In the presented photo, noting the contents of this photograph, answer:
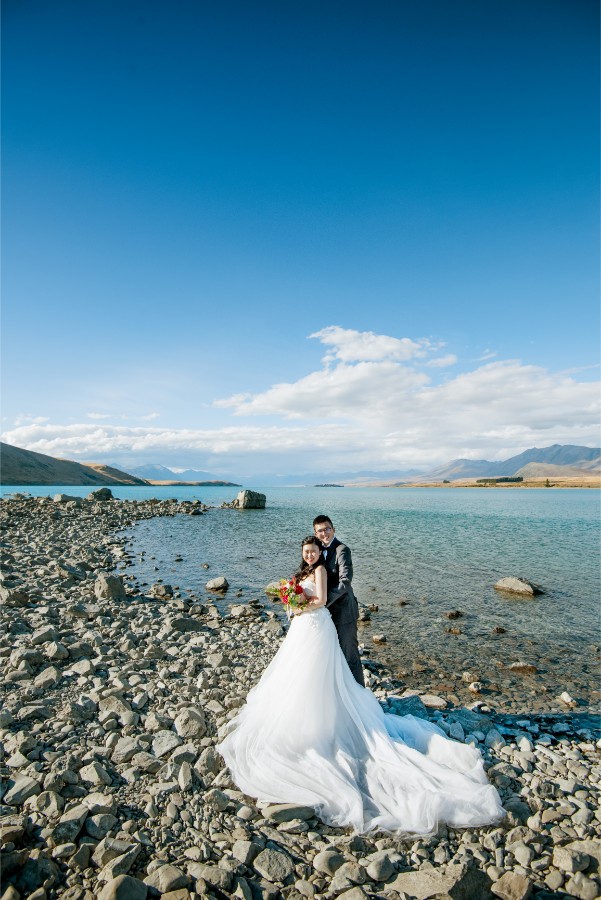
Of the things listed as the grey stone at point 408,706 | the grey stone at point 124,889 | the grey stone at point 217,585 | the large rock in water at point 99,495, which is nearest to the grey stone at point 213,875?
the grey stone at point 124,889

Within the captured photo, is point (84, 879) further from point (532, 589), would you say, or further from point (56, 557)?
point (56, 557)

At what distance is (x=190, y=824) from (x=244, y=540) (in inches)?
1358

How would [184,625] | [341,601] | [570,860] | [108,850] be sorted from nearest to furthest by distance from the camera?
[108,850], [570,860], [341,601], [184,625]

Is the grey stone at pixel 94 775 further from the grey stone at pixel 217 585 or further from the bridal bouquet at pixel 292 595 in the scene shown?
the grey stone at pixel 217 585

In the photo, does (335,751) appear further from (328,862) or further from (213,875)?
(213,875)

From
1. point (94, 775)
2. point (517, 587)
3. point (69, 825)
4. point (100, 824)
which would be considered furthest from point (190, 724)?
point (517, 587)

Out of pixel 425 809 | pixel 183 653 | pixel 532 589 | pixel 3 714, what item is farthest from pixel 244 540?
pixel 425 809

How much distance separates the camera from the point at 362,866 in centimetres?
528

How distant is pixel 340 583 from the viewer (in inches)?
320

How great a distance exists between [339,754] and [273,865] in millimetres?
1926

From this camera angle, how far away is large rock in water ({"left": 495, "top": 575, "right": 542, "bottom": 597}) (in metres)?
21.2

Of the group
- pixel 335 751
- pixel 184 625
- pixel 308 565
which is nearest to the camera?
pixel 335 751

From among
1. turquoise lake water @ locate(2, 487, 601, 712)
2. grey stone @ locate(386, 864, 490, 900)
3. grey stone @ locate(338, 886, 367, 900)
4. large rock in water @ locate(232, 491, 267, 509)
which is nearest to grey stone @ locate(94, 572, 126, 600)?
turquoise lake water @ locate(2, 487, 601, 712)

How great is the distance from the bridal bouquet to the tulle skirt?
0.93 ft
